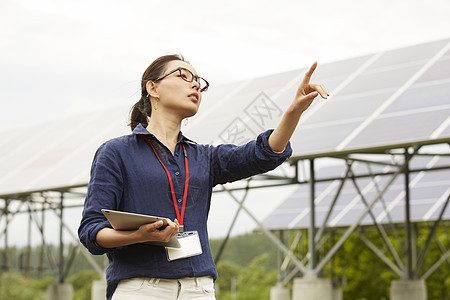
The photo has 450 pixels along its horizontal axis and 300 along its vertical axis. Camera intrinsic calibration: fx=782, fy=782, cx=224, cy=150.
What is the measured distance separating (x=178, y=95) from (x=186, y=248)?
0.68m

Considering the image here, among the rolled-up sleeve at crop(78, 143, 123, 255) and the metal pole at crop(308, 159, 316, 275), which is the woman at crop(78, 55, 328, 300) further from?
the metal pole at crop(308, 159, 316, 275)

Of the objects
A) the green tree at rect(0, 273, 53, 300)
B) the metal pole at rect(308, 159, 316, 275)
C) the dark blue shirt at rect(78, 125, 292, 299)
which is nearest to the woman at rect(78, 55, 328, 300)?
the dark blue shirt at rect(78, 125, 292, 299)

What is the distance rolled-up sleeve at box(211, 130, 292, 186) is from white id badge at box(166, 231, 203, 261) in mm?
386

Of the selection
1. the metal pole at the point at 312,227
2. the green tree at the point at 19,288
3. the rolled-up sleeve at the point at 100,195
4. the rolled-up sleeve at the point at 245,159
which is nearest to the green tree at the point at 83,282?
the green tree at the point at 19,288

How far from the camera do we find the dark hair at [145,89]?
3.43 m

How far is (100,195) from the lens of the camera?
309cm

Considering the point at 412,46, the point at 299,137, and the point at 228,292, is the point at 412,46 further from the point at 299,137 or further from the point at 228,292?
the point at 228,292

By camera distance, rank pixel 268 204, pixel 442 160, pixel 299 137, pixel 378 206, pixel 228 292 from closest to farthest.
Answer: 1. pixel 299 137
2. pixel 442 160
3. pixel 378 206
4. pixel 228 292
5. pixel 268 204

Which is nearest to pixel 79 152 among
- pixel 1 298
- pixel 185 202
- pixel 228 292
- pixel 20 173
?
pixel 20 173

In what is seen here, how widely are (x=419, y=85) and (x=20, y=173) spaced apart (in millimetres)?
9498

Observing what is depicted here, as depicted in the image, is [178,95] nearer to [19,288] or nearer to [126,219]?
[126,219]

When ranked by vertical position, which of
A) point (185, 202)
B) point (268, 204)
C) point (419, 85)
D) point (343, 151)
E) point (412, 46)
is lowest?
point (185, 202)

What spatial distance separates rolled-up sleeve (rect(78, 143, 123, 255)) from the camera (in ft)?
9.86

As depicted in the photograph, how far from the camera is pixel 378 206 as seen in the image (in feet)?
76.3
